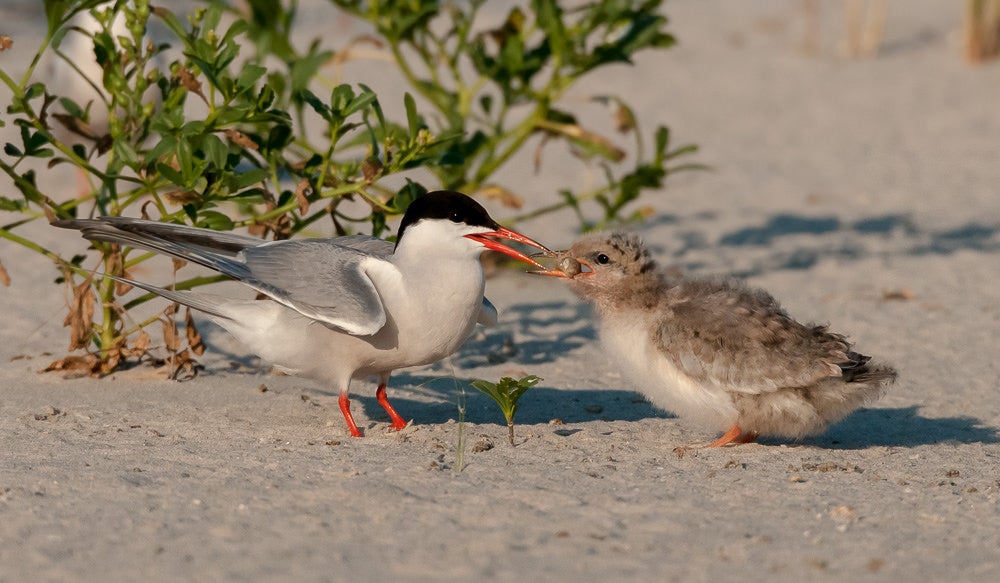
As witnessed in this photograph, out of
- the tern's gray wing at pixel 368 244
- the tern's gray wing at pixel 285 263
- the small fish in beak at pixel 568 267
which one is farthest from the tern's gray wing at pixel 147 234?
the small fish in beak at pixel 568 267

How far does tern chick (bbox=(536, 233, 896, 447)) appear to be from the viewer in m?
4.45

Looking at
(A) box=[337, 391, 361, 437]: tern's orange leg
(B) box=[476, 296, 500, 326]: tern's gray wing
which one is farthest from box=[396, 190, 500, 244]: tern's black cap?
(A) box=[337, 391, 361, 437]: tern's orange leg

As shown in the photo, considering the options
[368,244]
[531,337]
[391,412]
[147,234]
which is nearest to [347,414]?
[391,412]

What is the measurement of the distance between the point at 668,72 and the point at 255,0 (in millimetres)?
7182

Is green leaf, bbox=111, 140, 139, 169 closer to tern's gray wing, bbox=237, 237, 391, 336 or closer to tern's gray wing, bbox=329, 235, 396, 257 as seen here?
tern's gray wing, bbox=237, 237, 391, 336

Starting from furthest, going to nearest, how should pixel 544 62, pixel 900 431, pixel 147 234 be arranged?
1. pixel 544 62
2. pixel 900 431
3. pixel 147 234

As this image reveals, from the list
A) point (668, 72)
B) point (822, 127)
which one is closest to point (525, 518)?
point (822, 127)

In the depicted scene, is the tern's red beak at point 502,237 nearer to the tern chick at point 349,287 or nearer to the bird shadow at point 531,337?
the tern chick at point 349,287

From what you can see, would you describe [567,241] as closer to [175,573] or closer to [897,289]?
[897,289]

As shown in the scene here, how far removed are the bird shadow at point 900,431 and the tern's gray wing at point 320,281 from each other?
5.78 feet

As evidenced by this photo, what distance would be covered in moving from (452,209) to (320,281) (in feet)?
1.76

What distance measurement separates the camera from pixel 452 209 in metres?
4.60

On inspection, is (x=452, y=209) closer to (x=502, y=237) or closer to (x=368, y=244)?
(x=502, y=237)

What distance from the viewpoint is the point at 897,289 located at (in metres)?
7.41
